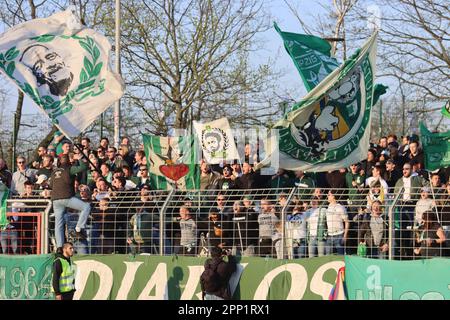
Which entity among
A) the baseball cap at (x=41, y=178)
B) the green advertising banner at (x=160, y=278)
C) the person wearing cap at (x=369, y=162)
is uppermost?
the person wearing cap at (x=369, y=162)

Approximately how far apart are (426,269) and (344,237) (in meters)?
1.75

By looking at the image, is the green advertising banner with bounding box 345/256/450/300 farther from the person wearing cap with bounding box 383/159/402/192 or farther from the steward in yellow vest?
the steward in yellow vest

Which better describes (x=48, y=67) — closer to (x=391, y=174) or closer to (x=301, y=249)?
(x=301, y=249)

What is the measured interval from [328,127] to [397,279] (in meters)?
3.06

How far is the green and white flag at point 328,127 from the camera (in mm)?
20031

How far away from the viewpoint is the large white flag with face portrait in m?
21.9

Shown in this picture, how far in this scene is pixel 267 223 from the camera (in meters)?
20.0

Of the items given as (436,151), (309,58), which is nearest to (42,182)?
(309,58)

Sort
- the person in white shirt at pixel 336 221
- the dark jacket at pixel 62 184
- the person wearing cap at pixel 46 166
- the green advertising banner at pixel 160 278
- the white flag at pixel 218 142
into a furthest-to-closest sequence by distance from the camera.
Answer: the person wearing cap at pixel 46 166 < the white flag at pixel 218 142 < the dark jacket at pixel 62 184 < the green advertising banner at pixel 160 278 < the person in white shirt at pixel 336 221

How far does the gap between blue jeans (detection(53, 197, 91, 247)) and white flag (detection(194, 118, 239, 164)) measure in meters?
3.01

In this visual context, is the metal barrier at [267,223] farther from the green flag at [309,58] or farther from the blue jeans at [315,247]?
the green flag at [309,58]

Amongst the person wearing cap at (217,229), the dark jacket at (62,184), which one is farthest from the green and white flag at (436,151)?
the dark jacket at (62,184)

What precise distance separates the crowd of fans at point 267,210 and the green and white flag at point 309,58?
1.81m

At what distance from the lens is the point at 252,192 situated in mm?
21266
